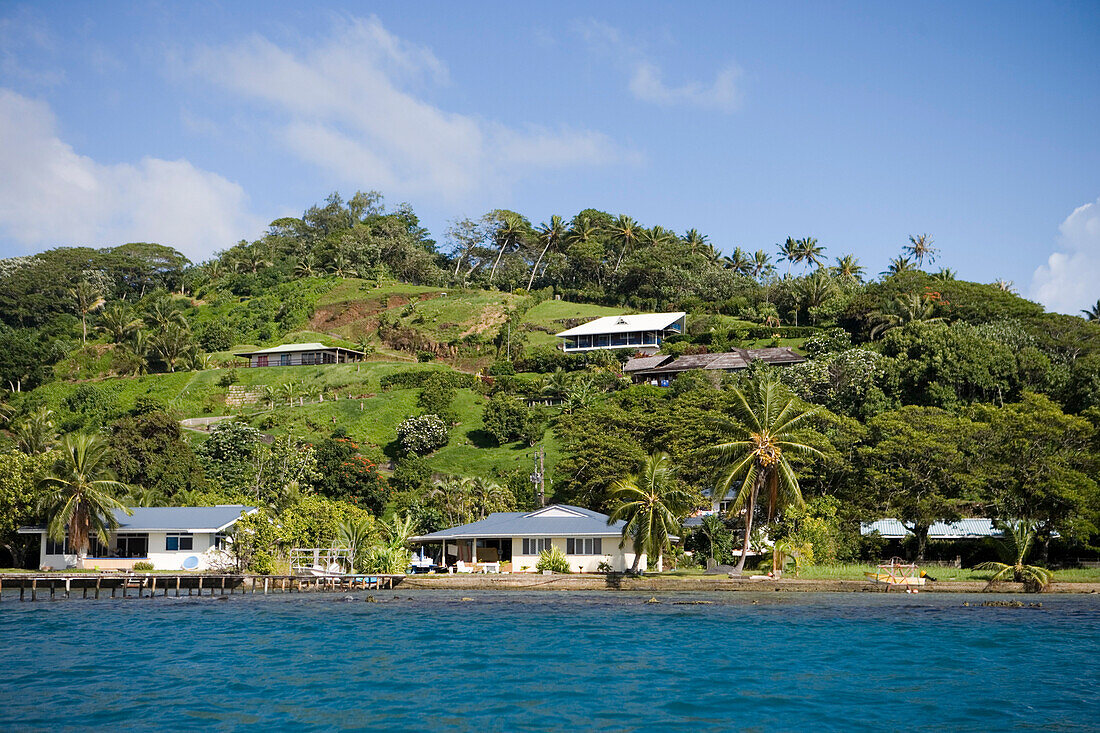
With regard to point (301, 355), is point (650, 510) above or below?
below

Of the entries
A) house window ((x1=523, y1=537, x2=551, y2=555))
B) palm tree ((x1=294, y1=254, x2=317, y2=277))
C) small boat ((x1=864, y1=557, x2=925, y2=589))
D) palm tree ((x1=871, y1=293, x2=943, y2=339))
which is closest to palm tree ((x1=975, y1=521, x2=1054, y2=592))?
small boat ((x1=864, y1=557, x2=925, y2=589))

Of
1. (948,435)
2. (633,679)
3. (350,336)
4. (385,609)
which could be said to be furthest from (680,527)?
(350,336)

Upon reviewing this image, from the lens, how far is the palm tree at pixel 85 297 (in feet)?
409

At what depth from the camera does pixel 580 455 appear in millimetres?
57969

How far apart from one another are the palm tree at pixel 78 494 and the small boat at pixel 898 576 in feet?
117

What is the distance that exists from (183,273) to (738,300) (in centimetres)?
8295

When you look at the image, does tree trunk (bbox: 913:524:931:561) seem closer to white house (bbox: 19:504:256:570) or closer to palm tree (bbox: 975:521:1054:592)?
palm tree (bbox: 975:521:1054:592)

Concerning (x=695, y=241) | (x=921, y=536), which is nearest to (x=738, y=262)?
(x=695, y=241)

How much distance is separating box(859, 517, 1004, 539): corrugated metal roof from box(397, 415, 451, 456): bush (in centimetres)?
3356

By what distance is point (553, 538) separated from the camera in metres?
49.5

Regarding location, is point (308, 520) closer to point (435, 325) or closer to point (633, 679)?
point (633, 679)

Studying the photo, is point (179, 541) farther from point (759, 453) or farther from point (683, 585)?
point (759, 453)

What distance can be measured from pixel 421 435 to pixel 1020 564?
44.1m

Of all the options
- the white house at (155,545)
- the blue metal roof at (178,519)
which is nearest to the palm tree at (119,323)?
the blue metal roof at (178,519)
